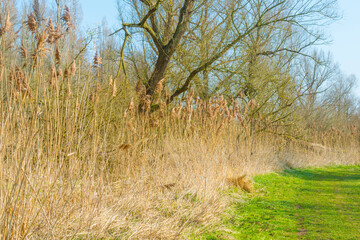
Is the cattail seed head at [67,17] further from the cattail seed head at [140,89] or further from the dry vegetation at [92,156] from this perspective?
the cattail seed head at [140,89]

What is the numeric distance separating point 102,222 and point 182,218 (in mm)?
1019

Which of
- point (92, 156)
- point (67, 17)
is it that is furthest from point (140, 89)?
point (67, 17)

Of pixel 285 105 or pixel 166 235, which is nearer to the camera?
pixel 166 235

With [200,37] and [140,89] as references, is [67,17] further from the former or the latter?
[200,37]

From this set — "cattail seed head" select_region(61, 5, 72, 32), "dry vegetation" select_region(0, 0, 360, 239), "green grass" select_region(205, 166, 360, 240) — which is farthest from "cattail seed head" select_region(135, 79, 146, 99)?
"green grass" select_region(205, 166, 360, 240)

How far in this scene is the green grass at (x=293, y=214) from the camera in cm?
367

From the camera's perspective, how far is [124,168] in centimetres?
436

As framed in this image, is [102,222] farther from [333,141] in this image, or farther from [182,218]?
[333,141]

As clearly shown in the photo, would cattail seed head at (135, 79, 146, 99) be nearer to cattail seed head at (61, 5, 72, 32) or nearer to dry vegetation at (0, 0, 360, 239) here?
dry vegetation at (0, 0, 360, 239)

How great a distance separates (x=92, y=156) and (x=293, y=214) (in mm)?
3103

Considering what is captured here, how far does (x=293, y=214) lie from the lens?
463 centimetres

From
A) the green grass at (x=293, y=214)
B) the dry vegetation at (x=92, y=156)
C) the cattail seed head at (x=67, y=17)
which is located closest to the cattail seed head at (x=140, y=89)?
the dry vegetation at (x=92, y=156)

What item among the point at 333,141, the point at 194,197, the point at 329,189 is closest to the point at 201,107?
the point at 194,197

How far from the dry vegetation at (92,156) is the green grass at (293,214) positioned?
0.32 meters
